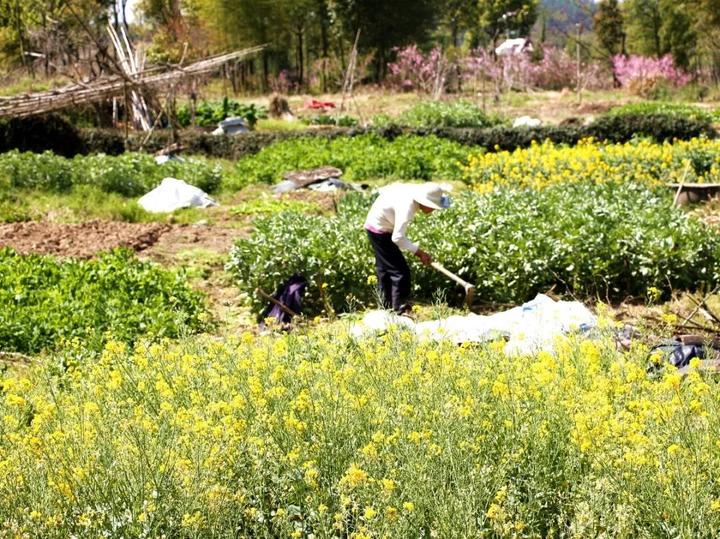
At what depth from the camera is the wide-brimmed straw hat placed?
6867 mm

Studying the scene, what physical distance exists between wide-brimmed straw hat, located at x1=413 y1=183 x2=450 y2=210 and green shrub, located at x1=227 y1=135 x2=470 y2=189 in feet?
25.4

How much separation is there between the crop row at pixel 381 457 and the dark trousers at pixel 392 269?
9.69ft

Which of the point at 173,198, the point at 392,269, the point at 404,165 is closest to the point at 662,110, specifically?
the point at 404,165

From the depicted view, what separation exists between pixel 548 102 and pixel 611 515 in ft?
91.4

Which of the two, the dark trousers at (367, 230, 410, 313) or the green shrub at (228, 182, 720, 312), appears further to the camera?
the green shrub at (228, 182, 720, 312)

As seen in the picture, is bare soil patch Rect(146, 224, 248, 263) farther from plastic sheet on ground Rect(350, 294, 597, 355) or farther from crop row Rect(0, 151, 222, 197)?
plastic sheet on ground Rect(350, 294, 597, 355)

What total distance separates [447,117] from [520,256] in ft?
48.6

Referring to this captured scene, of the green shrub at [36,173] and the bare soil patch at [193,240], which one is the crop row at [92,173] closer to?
the green shrub at [36,173]

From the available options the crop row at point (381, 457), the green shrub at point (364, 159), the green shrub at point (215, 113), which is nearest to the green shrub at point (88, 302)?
the crop row at point (381, 457)

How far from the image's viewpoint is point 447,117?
22.0 m

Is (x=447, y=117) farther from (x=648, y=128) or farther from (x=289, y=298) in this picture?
(x=289, y=298)

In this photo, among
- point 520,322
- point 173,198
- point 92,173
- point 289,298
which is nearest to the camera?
point 520,322

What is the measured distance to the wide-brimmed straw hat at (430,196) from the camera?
687cm

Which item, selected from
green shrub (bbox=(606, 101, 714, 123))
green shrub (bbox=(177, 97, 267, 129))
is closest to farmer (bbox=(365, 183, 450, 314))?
green shrub (bbox=(606, 101, 714, 123))
